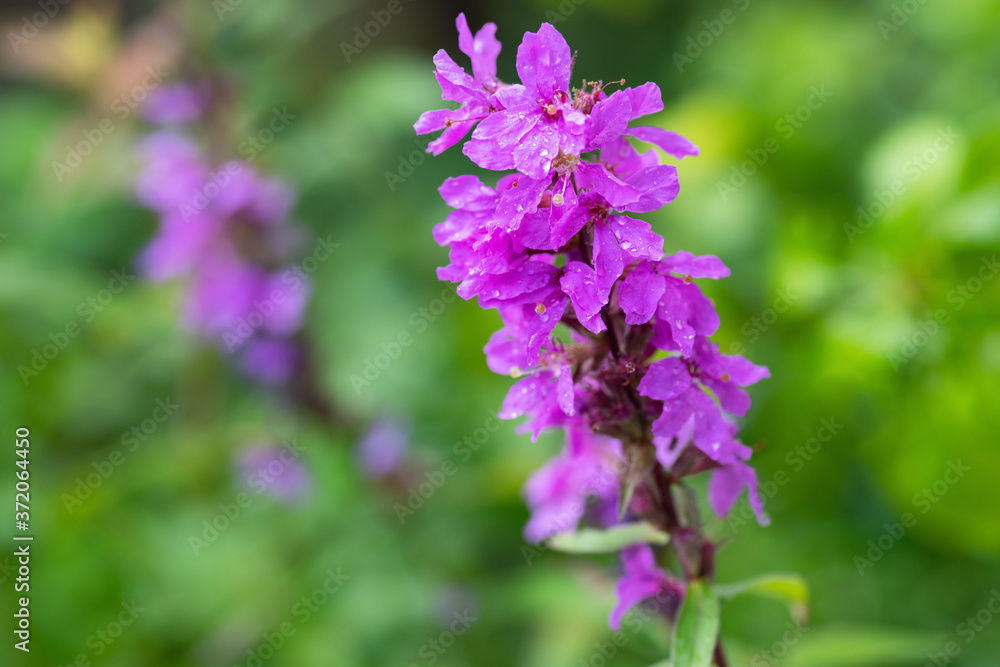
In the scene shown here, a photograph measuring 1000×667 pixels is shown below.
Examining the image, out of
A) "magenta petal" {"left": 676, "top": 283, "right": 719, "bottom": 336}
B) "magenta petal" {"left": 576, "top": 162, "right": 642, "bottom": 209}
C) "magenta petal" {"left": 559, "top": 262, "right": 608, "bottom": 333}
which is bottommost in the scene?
"magenta petal" {"left": 676, "top": 283, "right": 719, "bottom": 336}

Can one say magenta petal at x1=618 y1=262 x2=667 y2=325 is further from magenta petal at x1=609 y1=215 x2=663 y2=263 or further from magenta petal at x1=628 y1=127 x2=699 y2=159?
magenta petal at x1=628 y1=127 x2=699 y2=159

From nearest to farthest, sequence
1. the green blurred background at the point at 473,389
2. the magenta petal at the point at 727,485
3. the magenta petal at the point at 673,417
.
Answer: the magenta petal at the point at 673,417
the magenta petal at the point at 727,485
the green blurred background at the point at 473,389

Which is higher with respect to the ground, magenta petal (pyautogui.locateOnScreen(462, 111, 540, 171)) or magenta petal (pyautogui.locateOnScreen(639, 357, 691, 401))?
magenta petal (pyautogui.locateOnScreen(462, 111, 540, 171))

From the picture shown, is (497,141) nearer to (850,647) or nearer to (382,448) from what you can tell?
(850,647)

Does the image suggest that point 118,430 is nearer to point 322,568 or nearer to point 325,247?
point 325,247

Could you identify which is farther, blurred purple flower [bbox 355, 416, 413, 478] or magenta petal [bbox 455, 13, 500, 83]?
blurred purple flower [bbox 355, 416, 413, 478]

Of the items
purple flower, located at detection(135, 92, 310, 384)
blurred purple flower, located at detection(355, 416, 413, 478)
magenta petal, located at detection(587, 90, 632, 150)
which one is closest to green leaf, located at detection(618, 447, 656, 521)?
magenta petal, located at detection(587, 90, 632, 150)

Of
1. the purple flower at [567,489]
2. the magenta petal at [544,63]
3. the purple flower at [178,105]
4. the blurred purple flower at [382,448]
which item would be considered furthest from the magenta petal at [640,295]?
the purple flower at [178,105]

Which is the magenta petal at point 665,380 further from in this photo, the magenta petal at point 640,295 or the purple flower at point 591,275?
the magenta petal at point 640,295
